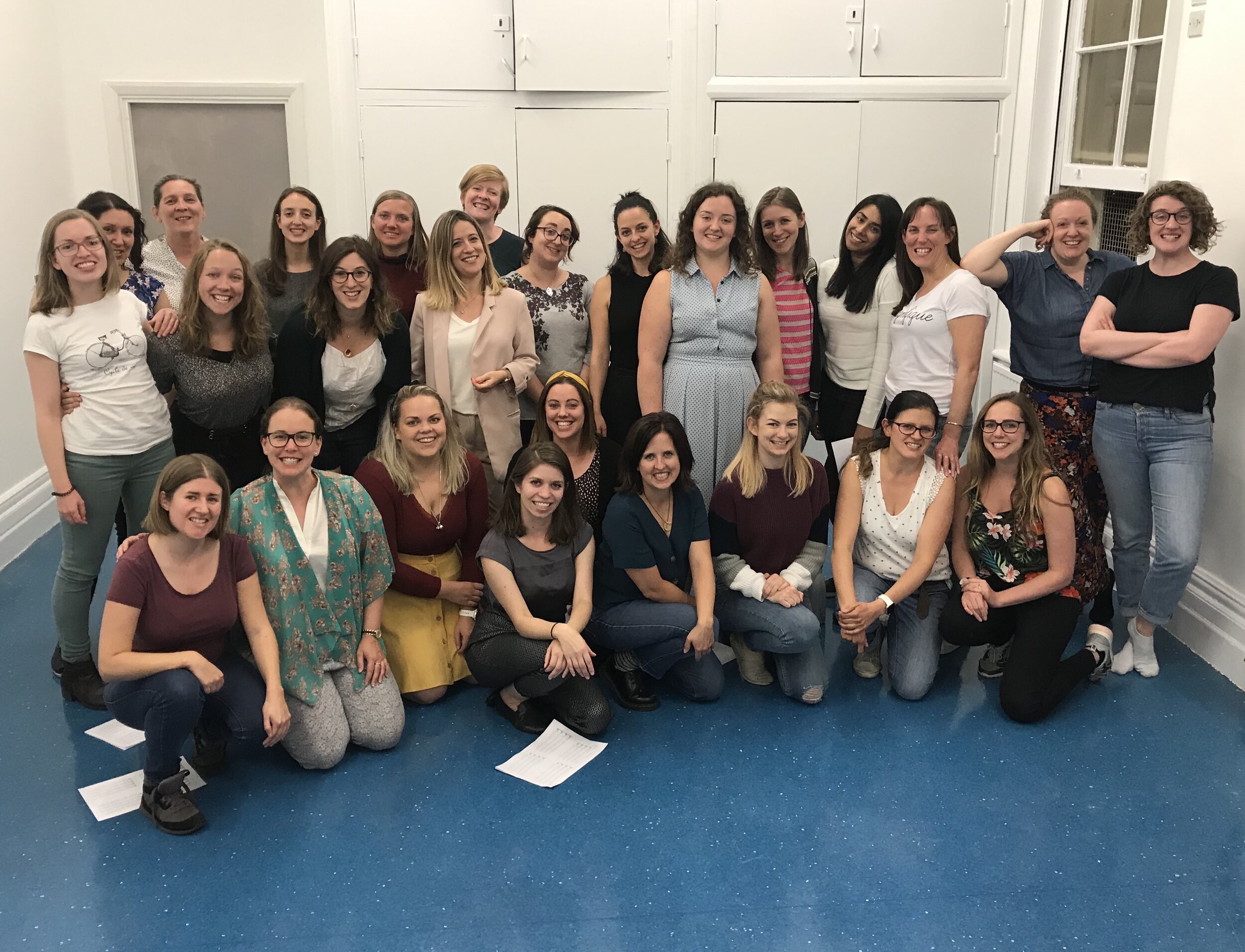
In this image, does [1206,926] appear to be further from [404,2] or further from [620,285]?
[404,2]

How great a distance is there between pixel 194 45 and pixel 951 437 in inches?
175

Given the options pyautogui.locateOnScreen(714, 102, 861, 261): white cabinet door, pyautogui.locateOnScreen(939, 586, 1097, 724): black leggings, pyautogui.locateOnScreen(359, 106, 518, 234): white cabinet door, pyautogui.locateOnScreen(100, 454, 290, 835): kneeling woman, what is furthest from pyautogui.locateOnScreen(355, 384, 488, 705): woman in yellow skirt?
pyautogui.locateOnScreen(714, 102, 861, 261): white cabinet door

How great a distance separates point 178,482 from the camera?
8.18 ft

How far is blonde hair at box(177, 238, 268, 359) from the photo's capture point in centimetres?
298

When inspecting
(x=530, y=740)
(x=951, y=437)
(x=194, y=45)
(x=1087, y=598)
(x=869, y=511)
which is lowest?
(x=530, y=740)

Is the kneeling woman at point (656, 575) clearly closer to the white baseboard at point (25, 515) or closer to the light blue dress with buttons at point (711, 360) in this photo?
the light blue dress with buttons at point (711, 360)

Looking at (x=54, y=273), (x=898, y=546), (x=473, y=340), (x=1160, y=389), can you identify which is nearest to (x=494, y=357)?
(x=473, y=340)

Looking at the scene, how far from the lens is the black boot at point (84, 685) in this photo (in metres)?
3.12

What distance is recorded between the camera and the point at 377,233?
357 cm

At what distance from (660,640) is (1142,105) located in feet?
9.42

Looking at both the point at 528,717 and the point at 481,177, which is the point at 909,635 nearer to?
the point at 528,717

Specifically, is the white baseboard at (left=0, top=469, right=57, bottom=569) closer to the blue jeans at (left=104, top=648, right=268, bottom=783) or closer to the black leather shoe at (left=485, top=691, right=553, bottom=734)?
the blue jeans at (left=104, top=648, right=268, bottom=783)

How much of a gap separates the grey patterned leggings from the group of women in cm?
1

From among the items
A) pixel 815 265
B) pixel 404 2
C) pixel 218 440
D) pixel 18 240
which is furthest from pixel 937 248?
pixel 18 240
